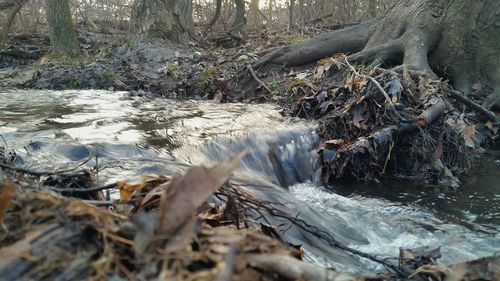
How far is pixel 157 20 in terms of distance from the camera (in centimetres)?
964

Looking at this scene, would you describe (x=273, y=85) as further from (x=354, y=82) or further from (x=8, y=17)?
(x=8, y=17)

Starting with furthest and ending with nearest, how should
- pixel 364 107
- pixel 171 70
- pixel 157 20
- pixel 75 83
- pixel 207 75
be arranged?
pixel 157 20 < pixel 75 83 < pixel 171 70 < pixel 207 75 < pixel 364 107

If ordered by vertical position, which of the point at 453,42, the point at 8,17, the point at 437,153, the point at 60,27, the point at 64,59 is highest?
the point at 8,17

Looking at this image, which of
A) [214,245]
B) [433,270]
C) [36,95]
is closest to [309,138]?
[433,270]

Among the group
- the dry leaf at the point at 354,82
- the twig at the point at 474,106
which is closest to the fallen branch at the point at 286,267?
the dry leaf at the point at 354,82

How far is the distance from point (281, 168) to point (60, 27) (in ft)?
26.0

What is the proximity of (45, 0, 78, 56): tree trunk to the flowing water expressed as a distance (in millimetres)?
5071

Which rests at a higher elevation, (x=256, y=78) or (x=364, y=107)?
(x=256, y=78)

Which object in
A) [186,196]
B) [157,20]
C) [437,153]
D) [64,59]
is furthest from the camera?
[64,59]

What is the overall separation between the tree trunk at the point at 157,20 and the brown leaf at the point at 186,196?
353 inches

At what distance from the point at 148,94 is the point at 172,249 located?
6.74 metres

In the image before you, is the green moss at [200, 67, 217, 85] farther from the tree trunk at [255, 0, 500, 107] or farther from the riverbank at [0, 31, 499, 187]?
the tree trunk at [255, 0, 500, 107]

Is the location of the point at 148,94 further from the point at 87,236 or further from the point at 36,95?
the point at 87,236

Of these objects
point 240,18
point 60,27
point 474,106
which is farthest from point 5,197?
point 240,18
